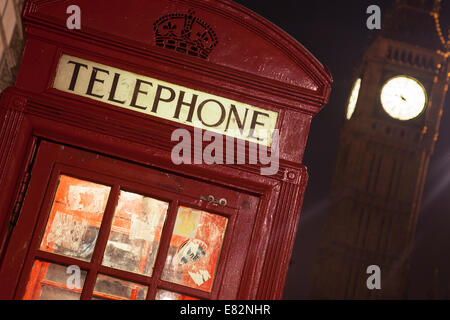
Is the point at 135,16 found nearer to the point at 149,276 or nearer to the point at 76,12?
the point at 76,12

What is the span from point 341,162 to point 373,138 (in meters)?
2.81

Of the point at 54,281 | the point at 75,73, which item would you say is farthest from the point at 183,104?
the point at 54,281

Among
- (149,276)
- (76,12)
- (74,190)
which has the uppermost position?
(76,12)

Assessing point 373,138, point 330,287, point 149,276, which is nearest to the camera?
point 149,276

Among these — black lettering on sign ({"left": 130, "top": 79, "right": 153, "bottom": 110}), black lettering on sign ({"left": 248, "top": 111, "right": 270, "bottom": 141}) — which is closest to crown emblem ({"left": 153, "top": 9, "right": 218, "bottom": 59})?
black lettering on sign ({"left": 130, "top": 79, "right": 153, "bottom": 110})

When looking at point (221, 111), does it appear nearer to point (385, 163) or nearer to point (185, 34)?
point (185, 34)

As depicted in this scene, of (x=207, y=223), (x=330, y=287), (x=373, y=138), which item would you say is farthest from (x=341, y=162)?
(x=207, y=223)

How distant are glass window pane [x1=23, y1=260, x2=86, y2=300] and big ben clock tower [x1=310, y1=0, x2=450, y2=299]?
31.6m

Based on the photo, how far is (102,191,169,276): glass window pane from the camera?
198 cm

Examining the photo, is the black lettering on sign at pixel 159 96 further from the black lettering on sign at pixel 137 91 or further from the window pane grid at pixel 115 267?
the window pane grid at pixel 115 267

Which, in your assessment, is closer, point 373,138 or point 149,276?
point 149,276
